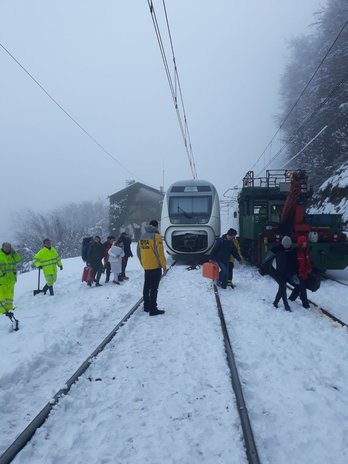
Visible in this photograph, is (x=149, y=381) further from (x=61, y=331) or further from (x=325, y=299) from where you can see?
(x=325, y=299)

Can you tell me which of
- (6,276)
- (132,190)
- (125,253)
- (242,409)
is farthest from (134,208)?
Result: (242,409)

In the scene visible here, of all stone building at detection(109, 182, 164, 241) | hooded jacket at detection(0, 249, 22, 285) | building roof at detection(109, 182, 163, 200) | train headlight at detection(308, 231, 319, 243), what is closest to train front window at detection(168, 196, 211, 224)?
train headlight at detection(308, 231, 319, 243)

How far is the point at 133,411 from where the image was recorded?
3465 millimetres

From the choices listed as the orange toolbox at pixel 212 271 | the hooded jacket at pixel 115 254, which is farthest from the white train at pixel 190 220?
the orange toolbox at pixel 212 271

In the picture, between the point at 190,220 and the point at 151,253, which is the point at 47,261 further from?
the point at 190,220

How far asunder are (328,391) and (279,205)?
10.0m

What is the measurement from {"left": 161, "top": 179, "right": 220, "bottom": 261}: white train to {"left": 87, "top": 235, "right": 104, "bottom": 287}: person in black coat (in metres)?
3.56

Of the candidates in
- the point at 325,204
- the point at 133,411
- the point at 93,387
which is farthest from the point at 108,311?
the point at 325,204

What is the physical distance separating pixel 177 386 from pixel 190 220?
32.3ft

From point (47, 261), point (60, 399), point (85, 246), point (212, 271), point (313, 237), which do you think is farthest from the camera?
point (85, 246)

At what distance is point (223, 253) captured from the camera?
9.31m

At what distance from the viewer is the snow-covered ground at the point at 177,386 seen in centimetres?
292

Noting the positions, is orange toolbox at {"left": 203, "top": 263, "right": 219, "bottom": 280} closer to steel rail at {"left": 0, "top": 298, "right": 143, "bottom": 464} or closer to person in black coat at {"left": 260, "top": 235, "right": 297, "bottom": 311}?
person in black coat at {"left": 260, "top": 235, "right": 297, "bottom": 311}

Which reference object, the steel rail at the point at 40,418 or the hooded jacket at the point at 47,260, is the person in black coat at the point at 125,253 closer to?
the hooded jacket at the point at 47,260
